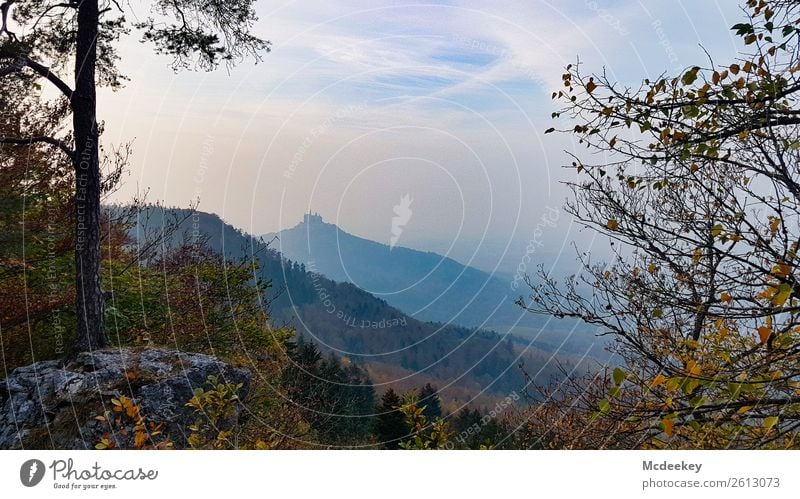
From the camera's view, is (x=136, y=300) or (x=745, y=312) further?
(x=136, y=300)

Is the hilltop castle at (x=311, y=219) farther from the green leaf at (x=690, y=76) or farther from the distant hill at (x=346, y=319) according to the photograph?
the green leaf at (x=690, y=76)

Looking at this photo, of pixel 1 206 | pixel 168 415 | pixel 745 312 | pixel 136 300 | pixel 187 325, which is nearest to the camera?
pixel 745 312

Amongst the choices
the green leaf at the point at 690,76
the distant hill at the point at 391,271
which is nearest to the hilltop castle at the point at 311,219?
the distant hill at the point at 391,271
